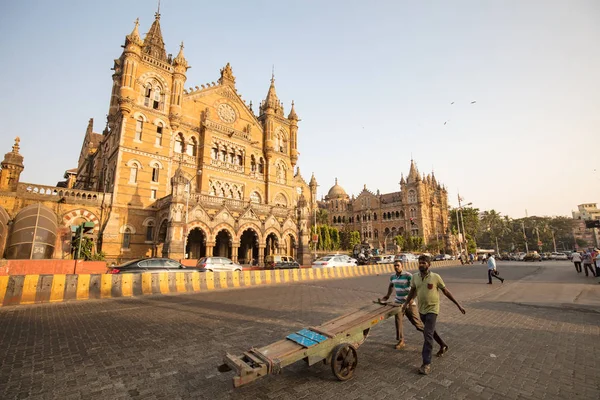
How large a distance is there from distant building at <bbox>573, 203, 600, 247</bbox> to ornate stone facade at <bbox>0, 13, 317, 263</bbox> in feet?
347

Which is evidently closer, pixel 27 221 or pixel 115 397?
pixel 115 397

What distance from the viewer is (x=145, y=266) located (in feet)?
45.6

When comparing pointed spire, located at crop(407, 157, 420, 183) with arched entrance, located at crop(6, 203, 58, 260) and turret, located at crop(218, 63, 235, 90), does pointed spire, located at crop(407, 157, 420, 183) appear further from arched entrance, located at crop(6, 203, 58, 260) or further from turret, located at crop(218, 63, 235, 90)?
arched entrance, located at crop(6, 203, 58, 260)

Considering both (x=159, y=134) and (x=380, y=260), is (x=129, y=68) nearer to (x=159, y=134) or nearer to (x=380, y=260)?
(x=159, y=134)

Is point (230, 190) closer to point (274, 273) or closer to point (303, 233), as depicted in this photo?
point (303, 233)

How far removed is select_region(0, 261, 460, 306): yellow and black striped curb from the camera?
10438 mm

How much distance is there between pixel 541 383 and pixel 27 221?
27224 millimetres

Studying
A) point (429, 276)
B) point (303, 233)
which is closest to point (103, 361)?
point (429, 276)

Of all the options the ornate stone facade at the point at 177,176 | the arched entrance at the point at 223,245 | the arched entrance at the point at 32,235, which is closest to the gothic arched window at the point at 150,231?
the ornate stone facade at the point at 177,176

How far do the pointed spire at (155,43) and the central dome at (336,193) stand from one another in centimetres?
5514

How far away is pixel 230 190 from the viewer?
1278 inches

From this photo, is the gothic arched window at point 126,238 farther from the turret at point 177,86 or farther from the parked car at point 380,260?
the parked car at point 380,260

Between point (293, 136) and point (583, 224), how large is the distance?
5040 inches

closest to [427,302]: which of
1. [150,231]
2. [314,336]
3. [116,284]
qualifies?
[314,336]
